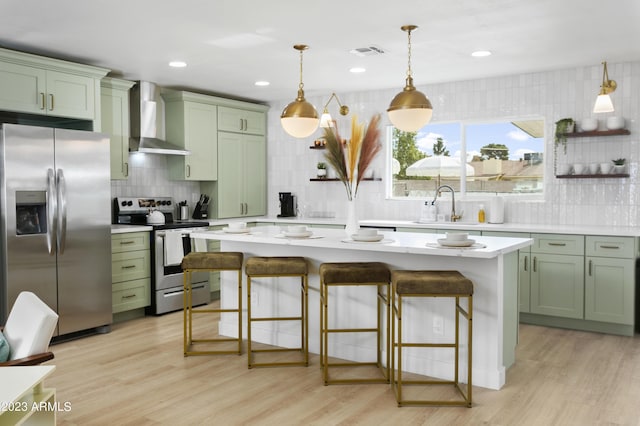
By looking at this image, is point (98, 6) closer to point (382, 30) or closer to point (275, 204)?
point (382, 30)

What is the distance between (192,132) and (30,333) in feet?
14.7

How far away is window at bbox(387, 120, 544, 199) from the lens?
597cm

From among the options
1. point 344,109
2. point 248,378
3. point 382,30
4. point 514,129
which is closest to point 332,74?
point 344,109

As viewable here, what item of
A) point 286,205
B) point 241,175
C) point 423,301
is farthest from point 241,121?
point 423,301

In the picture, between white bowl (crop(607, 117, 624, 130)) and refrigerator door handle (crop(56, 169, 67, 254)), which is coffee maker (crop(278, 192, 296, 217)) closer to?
refrigerator door handle (crop(56, 169, 67, 254))

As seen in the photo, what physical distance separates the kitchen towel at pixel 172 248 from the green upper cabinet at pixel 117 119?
2.57ft

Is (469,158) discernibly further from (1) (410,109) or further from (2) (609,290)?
(1) (410,109)

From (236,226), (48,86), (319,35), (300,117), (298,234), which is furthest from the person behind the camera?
(48,86)

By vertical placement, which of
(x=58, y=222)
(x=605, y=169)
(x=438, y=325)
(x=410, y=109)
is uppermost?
(x=410, y=109)

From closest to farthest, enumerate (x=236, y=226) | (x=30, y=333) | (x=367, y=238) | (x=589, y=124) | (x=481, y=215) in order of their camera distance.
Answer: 1. (x=30, y=333)
2. (x=367, y=238)
3. (x=236, y=226)
4. (x=589, y=124)
5. (x=481, y=215)

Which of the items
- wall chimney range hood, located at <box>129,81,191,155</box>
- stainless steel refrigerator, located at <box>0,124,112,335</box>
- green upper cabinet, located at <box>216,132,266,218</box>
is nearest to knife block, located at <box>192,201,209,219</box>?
green upper cabinet, located at <box>216,132,266,218</box>

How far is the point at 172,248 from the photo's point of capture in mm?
5750

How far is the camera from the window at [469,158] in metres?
5.97

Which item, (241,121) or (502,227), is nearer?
(502,227)
